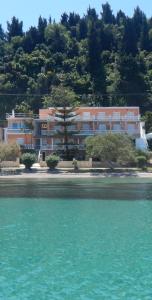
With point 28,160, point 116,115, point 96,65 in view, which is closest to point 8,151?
point 28,160

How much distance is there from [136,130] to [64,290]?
2891 inches

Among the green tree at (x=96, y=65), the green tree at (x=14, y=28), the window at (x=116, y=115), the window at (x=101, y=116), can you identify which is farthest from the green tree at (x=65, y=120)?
the green tree at (x=14, y=28)

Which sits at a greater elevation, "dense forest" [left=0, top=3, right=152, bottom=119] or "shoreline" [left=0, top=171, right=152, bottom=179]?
"dense forest" [left=0, top=3, right=152, bottom=119]

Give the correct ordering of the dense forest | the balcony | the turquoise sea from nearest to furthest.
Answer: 1. the turquoise sea
2. the balcony
3. the dense forest

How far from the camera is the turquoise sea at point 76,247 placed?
52.9 feet

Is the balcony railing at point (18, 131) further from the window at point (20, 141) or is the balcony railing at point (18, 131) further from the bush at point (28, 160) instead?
the bush at point (28, 160)

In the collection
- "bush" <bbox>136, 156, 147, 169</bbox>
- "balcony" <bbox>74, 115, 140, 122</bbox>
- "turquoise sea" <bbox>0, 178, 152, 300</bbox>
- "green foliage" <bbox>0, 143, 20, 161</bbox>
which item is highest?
"balcony" <bbox>74, 115, 140, 122</bbox>

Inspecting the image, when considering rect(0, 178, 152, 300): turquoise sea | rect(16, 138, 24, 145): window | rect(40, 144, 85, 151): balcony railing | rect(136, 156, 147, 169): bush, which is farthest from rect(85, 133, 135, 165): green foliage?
rect(0, 178, 152, 300): turquoise sea

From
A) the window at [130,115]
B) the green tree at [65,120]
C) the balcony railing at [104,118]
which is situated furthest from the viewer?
the window at [130,115]

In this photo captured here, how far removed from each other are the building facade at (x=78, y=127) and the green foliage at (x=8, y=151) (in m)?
10.0

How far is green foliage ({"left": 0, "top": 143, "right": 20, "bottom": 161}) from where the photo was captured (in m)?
74.8

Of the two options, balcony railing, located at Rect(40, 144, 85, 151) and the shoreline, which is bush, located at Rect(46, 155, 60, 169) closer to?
the shoreline

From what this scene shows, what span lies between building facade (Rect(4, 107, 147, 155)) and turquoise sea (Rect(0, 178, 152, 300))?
40820 mm

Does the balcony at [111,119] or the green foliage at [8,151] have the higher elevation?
the balcony at [111,119]
